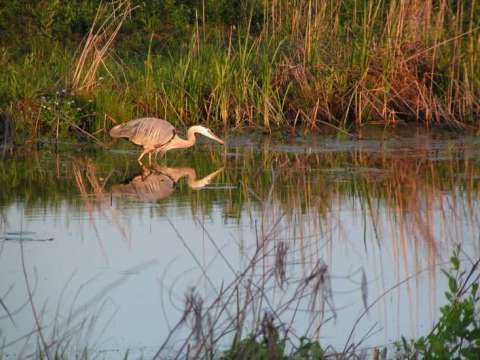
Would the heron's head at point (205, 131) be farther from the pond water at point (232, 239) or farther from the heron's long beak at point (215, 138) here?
the pond water at point (232, 239)

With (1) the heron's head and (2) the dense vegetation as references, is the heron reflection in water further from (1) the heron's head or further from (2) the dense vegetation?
(2) the dense vegetation

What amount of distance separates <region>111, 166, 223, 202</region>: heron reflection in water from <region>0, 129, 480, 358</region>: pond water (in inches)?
0.7

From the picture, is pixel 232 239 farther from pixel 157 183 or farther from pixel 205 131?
pixel 205 131

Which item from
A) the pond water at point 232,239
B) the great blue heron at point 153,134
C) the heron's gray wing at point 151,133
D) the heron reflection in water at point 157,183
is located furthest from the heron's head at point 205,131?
the heron reflection in water at point 157,183

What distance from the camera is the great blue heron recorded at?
11.7 m

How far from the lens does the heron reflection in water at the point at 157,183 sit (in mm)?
9906

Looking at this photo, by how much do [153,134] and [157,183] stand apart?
1241 millimetres

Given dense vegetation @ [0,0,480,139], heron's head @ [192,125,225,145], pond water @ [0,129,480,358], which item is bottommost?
pond water @ [0,129,480,358]

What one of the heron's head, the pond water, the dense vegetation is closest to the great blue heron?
the heron's head

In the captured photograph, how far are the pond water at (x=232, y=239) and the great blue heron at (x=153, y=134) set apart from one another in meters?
0.20

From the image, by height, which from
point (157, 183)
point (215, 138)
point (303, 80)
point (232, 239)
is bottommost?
point (232, 239)

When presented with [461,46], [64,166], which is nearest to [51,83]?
[64,166]

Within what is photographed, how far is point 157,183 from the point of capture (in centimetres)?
1053

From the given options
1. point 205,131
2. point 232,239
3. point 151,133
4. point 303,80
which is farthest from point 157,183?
point 303,80
